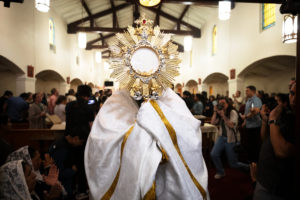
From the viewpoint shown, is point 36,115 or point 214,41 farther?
point 214,41

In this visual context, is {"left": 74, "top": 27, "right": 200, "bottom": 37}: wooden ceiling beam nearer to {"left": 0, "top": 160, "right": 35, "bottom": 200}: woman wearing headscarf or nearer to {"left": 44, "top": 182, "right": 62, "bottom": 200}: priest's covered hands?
{"left": 44, "top": 182, "right": 62, "bottom": 200}: priest's covered hands

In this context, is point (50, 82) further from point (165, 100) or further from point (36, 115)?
point (165, 100)

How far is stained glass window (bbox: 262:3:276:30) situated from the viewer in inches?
259

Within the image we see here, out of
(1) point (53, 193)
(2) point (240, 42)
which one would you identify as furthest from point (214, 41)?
(1) point (53, 193)

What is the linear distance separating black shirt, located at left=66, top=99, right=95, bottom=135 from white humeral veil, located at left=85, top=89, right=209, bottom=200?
55.5 inches

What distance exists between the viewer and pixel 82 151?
106 inches

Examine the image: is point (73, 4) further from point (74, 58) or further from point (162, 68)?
point (162, 68)

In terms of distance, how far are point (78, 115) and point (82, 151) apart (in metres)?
0.55

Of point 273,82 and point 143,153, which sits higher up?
point 273,82

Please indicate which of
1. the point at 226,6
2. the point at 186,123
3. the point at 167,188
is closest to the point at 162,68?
the point at 186,123

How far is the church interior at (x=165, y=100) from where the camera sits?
1.49m

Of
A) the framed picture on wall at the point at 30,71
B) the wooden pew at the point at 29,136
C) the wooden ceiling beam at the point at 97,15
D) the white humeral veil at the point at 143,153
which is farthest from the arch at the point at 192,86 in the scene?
the white humeral veil at the point at 143,153

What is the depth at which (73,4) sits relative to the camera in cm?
1047

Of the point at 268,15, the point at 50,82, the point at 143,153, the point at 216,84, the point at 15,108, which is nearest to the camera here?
the point at 143,153
